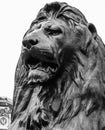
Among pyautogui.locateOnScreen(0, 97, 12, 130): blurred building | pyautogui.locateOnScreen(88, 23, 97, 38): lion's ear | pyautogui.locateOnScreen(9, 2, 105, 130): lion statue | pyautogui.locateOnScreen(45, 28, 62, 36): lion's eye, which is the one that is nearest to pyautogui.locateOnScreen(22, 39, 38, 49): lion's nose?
pyautogui.locateOnScreen(9, 2, 105, 130): lion statue

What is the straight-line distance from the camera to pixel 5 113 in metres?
19.3

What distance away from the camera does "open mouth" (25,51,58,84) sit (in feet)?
12.1

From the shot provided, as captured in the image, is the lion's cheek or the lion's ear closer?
the lion's cheek

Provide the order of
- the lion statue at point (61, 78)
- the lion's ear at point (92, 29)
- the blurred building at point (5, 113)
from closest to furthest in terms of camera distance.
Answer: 1. the lion statue at point (61, 78)
2. the lion's ear at point (92, 29)
3. the blurred building at point (5, 113)

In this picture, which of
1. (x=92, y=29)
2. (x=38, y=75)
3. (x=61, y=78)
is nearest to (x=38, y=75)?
(x=38, y=75)

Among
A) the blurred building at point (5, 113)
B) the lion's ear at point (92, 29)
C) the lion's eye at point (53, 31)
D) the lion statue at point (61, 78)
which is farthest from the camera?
the blurred building at point (5, 113)

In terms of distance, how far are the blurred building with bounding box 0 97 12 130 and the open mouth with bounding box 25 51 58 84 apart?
14.2 meters

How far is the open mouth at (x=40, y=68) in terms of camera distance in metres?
3.68

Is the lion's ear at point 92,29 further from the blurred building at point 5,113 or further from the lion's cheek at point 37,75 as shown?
the blurred building at point 5,113

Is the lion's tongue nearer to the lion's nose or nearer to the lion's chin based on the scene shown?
the lion's chin

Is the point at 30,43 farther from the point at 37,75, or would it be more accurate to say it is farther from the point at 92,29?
the point at 92,29

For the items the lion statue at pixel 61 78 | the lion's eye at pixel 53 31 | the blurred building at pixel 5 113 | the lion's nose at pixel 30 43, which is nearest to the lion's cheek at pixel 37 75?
the lion statue at pixel 61 78

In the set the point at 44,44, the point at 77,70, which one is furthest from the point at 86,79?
the point at 44,44

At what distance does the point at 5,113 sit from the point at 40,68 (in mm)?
15813
